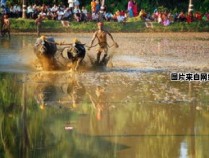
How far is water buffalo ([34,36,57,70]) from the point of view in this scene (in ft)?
58.6

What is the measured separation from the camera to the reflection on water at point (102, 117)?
9.35m

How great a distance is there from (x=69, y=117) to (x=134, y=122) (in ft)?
4.05

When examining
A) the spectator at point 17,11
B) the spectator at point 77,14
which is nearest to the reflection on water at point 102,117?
the spectator at point 77,14

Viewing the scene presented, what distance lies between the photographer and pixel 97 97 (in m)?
13.7

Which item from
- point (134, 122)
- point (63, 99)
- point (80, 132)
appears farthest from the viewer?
point (63, 99)

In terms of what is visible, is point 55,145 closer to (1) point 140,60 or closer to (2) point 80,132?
(2) point 80,132

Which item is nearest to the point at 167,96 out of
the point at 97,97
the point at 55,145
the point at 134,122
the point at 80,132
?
the point at 97,97

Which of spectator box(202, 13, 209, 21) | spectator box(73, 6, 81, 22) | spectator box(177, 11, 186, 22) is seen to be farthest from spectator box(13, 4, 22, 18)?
spectator box(202, 13, 209, 21)

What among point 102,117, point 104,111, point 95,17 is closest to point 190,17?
point 95,17

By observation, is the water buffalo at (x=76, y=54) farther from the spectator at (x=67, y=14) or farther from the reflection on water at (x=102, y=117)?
the spectator at (x=67, y=14)

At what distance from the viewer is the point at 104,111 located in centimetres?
1212

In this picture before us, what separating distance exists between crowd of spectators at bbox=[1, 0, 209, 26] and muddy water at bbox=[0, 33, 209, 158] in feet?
45.7

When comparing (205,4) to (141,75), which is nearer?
(141,75)

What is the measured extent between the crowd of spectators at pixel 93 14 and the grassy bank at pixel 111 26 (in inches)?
15.0
